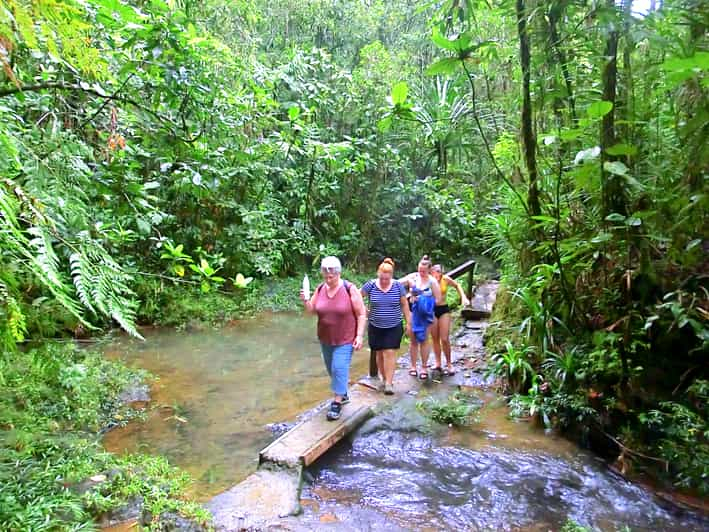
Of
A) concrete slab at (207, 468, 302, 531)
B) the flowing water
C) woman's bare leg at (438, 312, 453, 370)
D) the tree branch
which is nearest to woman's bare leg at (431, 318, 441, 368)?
woman's bare leg at (438, 312, 453, 370)

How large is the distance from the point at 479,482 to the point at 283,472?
1.58 m

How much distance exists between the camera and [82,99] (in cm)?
317

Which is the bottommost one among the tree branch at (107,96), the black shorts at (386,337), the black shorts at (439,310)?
the black shorts at (386,337)

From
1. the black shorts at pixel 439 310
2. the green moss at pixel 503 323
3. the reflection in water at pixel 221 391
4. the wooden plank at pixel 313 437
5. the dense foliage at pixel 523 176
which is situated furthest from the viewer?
the green moss at pixel 503 323

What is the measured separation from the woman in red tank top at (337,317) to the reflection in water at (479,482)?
2.14 ft

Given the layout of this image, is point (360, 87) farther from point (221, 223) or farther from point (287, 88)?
point (221, 223)

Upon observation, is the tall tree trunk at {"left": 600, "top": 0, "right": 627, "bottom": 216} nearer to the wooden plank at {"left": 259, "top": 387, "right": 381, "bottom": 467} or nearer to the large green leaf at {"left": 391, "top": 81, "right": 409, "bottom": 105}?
the large green leaf at {"left": 391, "top": 81, "right": 409, "bottom": 105}

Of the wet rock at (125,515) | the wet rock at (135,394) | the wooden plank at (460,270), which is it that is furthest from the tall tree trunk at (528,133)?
the wet rock at (135,394)

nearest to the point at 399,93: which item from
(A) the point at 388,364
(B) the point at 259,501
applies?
(A) the point at 388,364

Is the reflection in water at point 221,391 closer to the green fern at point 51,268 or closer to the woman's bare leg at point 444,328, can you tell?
the woman's bare leg at point 444,328

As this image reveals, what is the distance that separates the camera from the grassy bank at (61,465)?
3016 mm

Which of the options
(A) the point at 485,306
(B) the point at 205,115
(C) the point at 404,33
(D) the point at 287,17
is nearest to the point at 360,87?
(D) the point at 287,17

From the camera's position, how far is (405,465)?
455 centimetres

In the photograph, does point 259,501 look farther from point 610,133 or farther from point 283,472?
point 610,133
